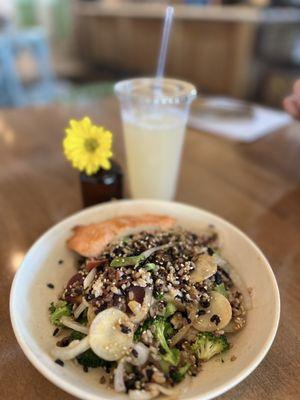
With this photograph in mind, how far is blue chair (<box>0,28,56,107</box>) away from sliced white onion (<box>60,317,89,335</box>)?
446cm

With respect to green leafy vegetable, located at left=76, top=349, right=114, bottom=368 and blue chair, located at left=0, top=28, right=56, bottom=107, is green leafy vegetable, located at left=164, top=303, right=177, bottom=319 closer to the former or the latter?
green leafy vegetable, located at left=76, top=349, right=114, bottom=368

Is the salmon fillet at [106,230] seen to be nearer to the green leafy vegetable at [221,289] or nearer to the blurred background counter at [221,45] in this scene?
the green leafy vegetable at [221,289]

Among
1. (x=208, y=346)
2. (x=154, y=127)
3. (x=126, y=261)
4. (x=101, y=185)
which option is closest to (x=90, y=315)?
(x=126, y=261)

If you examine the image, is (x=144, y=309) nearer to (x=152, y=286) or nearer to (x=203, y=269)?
(x=152, y=286)

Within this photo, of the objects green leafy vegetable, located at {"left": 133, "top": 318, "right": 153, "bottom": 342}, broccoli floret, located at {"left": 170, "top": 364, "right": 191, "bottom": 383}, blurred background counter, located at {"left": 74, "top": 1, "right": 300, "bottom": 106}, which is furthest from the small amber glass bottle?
blurred background counter, located at {"left": 74, "top": 1, "right": 300, "bottom": 106}

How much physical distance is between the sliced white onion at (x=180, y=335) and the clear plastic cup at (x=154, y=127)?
23.4 inches

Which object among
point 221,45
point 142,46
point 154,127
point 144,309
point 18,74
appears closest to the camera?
point 144,309

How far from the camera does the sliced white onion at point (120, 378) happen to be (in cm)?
61

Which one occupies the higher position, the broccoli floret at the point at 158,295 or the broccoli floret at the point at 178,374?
the broccoli floret at the point at 158,295

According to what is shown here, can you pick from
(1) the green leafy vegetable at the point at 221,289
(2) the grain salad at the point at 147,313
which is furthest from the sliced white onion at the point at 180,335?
(1) the green leafy vegetable at the point at 221,289

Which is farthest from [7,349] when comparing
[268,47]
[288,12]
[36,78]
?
[36,78]

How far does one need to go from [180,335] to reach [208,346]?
0.07 metres

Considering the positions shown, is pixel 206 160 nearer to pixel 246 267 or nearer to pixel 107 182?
pixel 107 182

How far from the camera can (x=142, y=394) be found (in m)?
0.59
